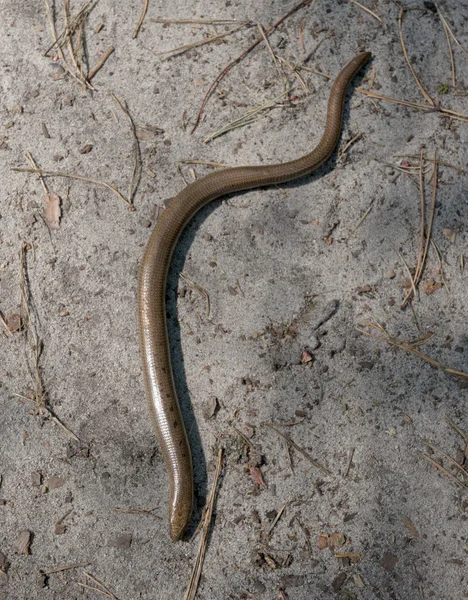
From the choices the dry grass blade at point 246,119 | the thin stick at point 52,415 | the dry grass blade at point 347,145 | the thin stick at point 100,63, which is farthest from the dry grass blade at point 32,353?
the dry grass blade at point 347,145

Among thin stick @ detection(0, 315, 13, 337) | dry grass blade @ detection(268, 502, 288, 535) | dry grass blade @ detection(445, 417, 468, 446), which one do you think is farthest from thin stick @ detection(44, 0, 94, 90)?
dry grass blade @ detection(445, 417, 468, 446)

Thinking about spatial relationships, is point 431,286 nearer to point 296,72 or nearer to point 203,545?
point 296,72

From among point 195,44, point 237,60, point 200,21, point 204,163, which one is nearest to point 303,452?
point 204,163

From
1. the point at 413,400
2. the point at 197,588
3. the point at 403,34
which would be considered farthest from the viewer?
the point at 403,34

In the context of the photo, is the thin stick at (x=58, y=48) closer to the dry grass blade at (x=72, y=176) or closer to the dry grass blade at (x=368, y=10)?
the dry grass blade at (x=72, y=176)

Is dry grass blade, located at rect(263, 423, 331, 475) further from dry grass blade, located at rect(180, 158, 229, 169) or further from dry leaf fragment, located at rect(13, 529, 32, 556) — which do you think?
dry grass blade, located at rect(180, 158, 229, 169)

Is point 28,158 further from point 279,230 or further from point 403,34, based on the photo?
point 403,34

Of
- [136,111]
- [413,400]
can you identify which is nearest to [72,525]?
[413,400]
